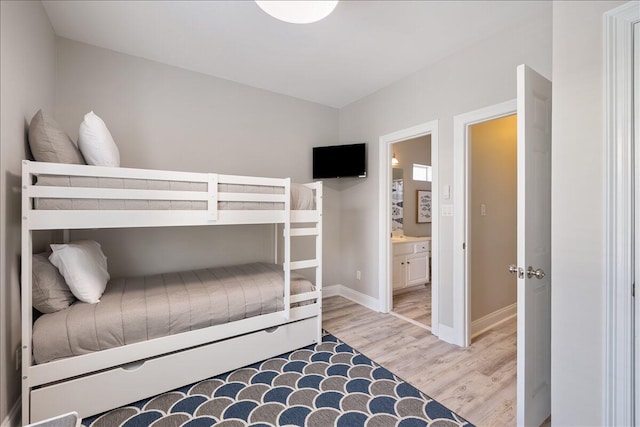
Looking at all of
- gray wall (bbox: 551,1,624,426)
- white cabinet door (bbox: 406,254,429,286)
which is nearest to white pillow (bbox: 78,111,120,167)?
gray wall (bbox: 551,1,624,426)

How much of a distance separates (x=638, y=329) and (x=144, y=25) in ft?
11.3

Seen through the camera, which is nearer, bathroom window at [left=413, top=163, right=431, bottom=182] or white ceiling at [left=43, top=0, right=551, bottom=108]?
white ceiling at [left=43, top=0, right=551, bottom=108]

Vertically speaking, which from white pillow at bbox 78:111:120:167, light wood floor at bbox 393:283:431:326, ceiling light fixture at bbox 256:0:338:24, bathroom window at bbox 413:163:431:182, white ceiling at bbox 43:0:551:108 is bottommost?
light wood floor at bbox 393:283:431:326

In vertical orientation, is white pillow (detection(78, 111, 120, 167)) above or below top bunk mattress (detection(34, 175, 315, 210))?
above

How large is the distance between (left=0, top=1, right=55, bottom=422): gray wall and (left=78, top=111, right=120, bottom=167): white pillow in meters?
0.29

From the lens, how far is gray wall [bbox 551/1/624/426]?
3.79 feet

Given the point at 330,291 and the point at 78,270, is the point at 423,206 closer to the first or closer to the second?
the point at 330,291

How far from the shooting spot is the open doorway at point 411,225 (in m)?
3.83

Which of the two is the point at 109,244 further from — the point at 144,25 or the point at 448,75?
the point at 448,75

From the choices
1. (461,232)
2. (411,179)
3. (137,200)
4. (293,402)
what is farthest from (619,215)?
(411,179)

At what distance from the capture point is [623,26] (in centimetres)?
110

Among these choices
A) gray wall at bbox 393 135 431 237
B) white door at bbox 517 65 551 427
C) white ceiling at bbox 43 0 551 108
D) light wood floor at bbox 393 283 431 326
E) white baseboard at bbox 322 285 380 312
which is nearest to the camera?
white door at bbox 517 65 551 427

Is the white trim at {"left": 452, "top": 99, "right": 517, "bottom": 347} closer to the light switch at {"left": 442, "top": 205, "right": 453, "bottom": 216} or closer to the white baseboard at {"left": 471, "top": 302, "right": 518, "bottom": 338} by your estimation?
the light switch at {"left": 442, "top": 205, "right": 453, "bottom": 216}

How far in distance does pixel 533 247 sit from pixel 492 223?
5.40 feet
